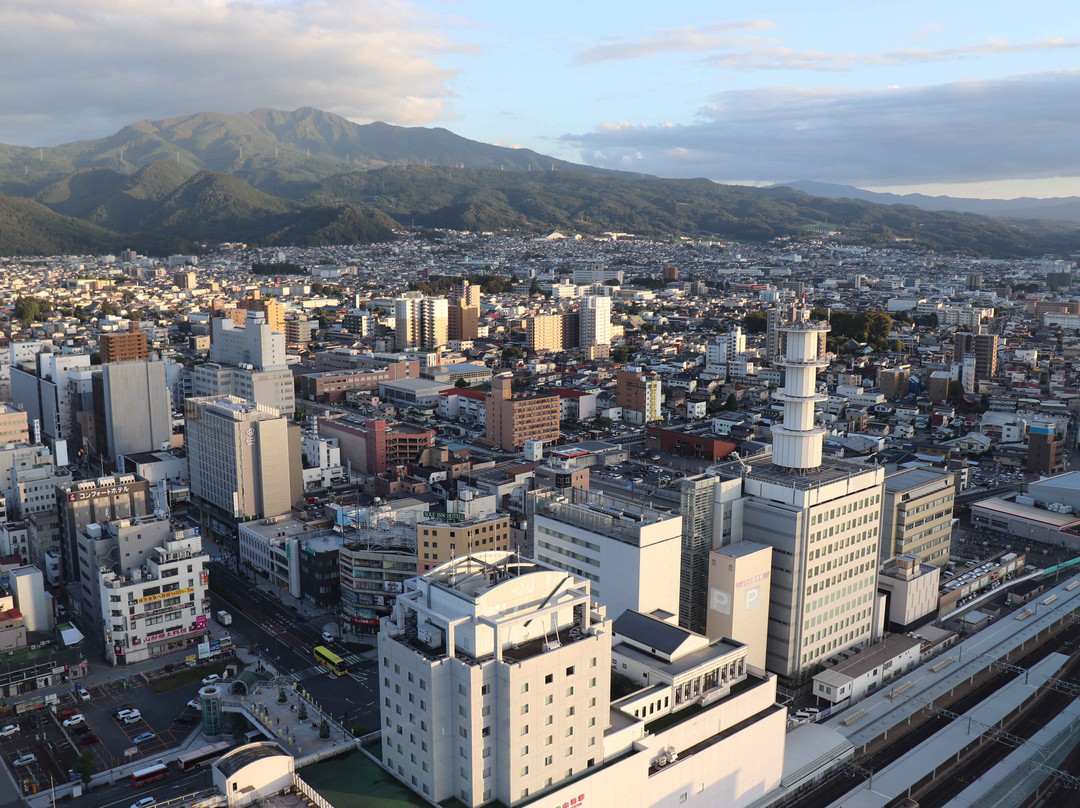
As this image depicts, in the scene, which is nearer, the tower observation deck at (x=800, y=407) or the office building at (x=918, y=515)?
the tower observation deck at (x=800, y=407)

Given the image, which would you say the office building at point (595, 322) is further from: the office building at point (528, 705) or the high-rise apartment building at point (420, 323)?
the office building at point (528, 705)

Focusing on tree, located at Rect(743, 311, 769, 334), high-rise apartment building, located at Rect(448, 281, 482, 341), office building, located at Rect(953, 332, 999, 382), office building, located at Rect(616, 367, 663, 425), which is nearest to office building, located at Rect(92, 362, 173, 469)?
office building, located at Rect(616, 367, 663, 425)

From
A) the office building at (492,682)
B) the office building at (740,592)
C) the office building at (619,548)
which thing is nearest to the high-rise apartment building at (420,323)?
the office building at (619,548)

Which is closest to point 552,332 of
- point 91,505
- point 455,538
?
point 91,505

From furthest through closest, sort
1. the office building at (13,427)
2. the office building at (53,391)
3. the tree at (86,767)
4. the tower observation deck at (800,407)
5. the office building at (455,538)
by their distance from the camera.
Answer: the office building at (53,391)
the office building at (13,427)
the office building at (455,538)
the tower observation deck at (800,407)
the tree at (86,767)

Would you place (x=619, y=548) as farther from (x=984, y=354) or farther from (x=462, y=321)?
(x=462, y=321)

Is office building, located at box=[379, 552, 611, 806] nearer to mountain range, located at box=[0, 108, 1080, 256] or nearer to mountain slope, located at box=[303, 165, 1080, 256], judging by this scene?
mountain range, located at box=[0, 108, 1080, 256]
